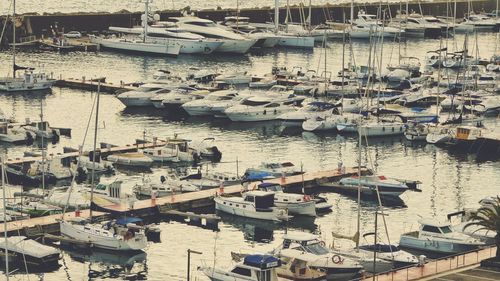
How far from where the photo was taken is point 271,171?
249 ft

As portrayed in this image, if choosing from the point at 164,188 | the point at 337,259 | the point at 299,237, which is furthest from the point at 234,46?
the point at 337,259

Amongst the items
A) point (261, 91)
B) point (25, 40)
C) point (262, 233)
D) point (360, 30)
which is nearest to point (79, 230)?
point (262, 233)

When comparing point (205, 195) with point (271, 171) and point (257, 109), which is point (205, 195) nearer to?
point (271, 171)

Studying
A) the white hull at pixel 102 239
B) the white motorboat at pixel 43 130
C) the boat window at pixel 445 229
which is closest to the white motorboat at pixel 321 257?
the white hull at pixel 102 239

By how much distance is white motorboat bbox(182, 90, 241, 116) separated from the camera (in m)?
95.9

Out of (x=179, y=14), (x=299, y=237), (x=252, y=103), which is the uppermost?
(x=179, y=14)

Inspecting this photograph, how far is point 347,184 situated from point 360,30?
70737 mm

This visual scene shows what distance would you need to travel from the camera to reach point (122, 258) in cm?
6047

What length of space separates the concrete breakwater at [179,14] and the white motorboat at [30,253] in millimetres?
72553

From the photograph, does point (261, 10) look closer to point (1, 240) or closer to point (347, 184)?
point (347, 184)

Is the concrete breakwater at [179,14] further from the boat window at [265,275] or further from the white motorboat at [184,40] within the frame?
the boat window at [265,275]

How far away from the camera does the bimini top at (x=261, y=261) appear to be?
5375 cm

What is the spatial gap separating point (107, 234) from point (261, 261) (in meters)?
9.53

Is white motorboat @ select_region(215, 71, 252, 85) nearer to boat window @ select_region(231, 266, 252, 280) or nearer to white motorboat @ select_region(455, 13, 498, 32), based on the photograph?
white motorboat @ select_region(455, 13, 498, 32)
